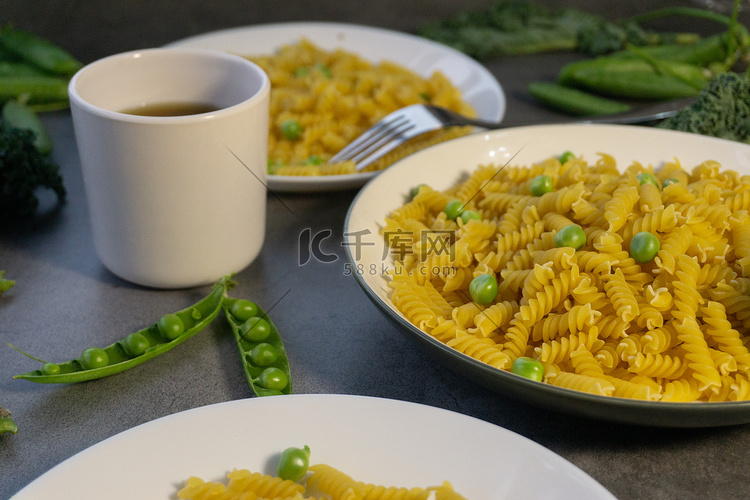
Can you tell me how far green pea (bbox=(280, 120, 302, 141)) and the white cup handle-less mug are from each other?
0.52 meters

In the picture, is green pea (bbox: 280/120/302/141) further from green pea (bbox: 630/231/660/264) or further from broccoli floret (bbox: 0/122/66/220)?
green pea (bbox: 630/231/660/264)

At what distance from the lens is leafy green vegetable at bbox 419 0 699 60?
141 inches

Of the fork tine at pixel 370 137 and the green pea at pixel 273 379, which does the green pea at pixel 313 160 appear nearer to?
the fork tine at pixel 370 137

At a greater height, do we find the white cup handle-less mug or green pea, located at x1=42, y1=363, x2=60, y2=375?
the white cup handle-less mug

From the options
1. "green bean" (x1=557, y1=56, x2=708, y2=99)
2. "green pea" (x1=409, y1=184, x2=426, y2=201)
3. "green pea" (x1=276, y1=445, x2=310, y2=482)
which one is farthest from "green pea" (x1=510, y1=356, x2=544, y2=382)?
"green bean" (x1=557, y1=56, x2=708, y2=99)

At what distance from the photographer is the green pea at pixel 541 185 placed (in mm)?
1719

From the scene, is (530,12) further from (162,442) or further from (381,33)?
(162,442)

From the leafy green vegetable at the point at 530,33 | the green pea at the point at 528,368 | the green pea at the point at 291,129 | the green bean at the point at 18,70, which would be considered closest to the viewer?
the green pea at the point at 528,368

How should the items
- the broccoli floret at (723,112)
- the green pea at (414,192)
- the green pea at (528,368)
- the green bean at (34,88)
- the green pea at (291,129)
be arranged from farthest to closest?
the green bean at (34,88), the green pea at (291,129), the broccoli floret at (723,112), the green pea at (414,192), the green pea at (528,368)

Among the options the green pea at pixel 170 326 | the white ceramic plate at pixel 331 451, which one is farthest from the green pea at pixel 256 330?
the white ceramic plate at pixel 331 451

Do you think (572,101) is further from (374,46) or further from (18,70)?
(18,70)

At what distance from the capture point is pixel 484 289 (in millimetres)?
1451

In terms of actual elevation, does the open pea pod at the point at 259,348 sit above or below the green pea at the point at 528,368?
below

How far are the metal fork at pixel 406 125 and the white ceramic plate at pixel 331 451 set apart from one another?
110 cm
